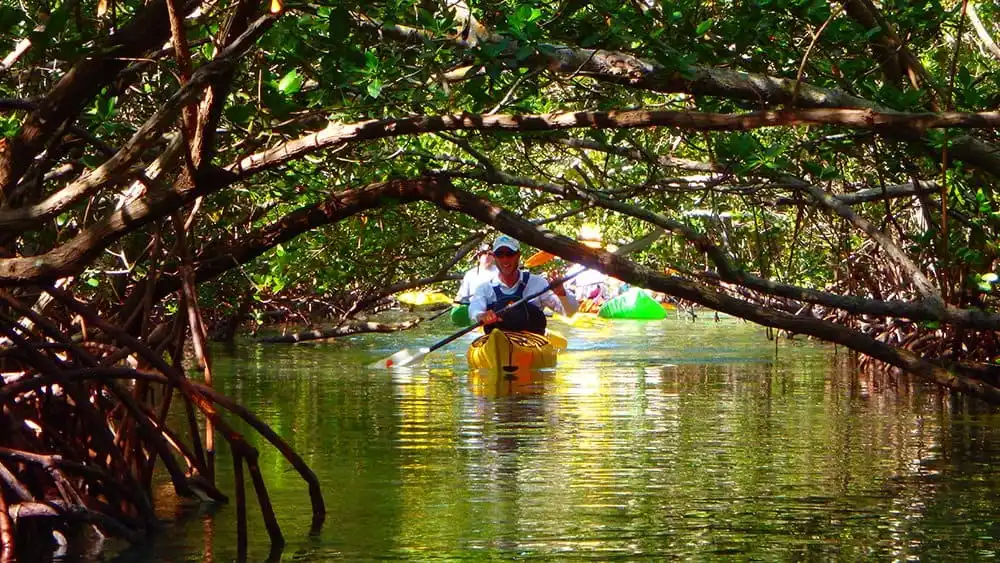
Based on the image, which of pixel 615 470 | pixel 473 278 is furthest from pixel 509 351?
pixel 615 470

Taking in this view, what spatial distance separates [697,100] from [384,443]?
3.51 meters

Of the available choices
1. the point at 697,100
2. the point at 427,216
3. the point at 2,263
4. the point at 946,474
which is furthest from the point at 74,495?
the point at 427,216

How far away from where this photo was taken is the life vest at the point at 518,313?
552 inches

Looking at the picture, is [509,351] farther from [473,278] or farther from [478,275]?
[473,278]

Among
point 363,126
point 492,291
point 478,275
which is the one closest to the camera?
point 363,126

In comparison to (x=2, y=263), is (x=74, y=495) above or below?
below

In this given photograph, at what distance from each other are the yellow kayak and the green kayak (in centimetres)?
1650

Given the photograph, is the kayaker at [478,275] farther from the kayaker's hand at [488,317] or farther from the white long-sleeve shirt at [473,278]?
the kayaker's hand at [488,317]

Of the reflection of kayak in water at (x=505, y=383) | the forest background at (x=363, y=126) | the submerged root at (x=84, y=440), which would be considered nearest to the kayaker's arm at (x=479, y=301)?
the reflection of kayak in water at (x=505, y=383)

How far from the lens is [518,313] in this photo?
14.4 m

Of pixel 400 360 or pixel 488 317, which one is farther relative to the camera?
pixel 400 360

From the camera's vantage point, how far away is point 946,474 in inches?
310

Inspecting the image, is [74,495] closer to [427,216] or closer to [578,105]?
[578,105]

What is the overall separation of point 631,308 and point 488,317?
58.6 feet
